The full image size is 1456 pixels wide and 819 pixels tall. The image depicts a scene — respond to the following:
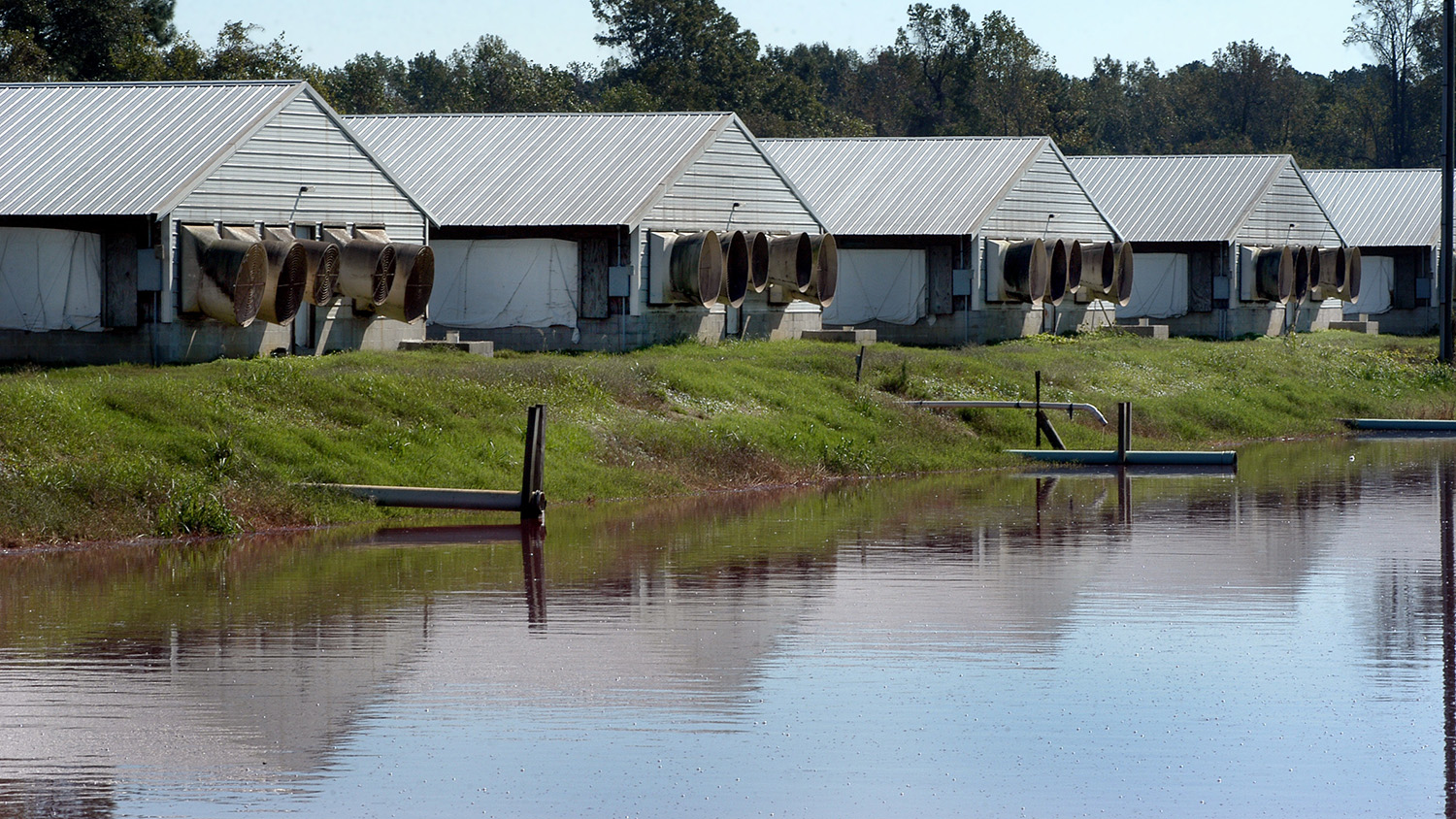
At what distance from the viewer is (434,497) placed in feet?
65.8

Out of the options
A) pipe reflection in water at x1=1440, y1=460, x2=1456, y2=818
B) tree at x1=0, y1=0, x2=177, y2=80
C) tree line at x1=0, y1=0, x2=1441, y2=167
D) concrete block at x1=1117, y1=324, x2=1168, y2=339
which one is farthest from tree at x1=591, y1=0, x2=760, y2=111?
pipe reflection in water at x1=1440, y1=460, x2=1456, y2=818

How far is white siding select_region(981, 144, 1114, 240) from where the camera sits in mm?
44125

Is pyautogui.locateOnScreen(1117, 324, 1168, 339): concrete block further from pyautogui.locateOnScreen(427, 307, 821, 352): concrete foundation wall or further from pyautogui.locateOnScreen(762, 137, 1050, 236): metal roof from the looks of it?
pyautogui.locateOnScreen(427, 307, 821, 352): concrete foundation wall

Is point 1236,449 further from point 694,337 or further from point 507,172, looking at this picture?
point 507,172

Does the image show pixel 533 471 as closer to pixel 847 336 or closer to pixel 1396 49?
pixel 847 336

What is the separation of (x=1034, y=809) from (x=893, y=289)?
34.3m

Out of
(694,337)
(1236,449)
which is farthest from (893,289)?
(1236,449)

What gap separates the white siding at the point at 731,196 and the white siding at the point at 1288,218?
15329 mm

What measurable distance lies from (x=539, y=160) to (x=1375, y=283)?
29712 mm

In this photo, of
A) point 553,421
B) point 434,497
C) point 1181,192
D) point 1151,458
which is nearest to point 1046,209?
point 1181,192

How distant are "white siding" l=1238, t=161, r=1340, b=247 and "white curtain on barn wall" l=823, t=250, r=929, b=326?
10.9 m

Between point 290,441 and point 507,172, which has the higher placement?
point 507,172

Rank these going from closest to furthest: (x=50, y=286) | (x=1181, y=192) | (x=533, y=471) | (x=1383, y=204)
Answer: (x=533, y=471)
(x=50, y=286)
(x=1181, y=192)
(x=1383, y=204)

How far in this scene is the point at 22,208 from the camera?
28094 millimetres
